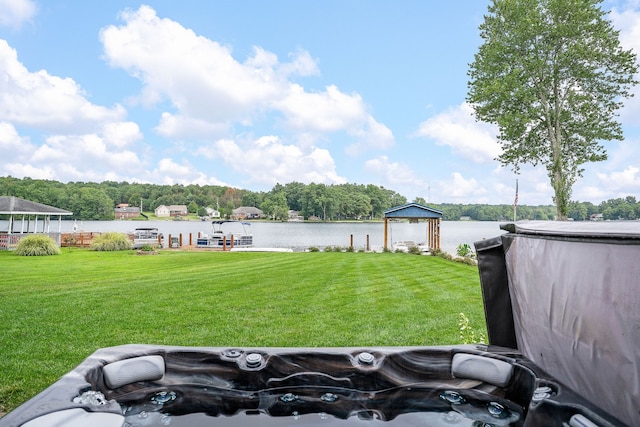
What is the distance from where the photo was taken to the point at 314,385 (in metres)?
2.44

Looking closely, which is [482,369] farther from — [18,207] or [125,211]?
[125,211]

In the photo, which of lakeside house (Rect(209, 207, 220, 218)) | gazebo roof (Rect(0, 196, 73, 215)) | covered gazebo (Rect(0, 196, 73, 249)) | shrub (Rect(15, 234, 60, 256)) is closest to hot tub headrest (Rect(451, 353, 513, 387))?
shrub (Rect(15, 234, 60, 256))

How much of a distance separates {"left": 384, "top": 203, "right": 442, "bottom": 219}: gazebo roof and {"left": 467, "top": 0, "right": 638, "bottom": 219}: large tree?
432 cm

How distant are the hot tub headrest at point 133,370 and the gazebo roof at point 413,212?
1517cm

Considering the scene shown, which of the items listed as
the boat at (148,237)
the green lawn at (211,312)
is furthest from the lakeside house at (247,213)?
the green lawn at (211,312)

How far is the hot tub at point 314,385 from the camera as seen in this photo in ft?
7.05

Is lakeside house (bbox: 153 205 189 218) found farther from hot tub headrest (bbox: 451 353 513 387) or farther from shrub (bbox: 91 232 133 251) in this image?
hot tub headrest (bbox: 451 353 513 387)

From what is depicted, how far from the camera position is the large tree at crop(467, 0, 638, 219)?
45.4ft

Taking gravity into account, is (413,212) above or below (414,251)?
above

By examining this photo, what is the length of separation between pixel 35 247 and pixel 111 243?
305 centimetres

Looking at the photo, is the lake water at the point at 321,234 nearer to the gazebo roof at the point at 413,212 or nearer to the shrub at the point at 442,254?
the shrub at the point at 442,254

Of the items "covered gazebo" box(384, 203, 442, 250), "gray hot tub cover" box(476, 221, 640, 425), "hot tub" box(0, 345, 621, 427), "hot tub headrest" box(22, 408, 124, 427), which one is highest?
"covered gazebo" box(384, 203, 442, 250)

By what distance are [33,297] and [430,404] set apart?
6019 mm

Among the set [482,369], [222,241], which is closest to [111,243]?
[222,241]
